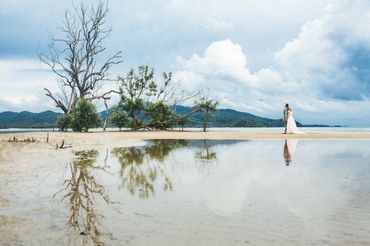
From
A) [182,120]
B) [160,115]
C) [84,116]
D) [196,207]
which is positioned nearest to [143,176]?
[196,207]

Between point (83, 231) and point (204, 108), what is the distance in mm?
49623

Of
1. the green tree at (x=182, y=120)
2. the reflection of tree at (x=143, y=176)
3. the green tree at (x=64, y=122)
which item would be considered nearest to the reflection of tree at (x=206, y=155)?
the reflection of tree at (x=143, y=176)

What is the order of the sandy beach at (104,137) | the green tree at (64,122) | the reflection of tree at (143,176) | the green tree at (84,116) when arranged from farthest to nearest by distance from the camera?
the green tree at (64,122) → the green tree at (84,116) → the sandy beach at (104,137) → the reflection of tree at (143,176)

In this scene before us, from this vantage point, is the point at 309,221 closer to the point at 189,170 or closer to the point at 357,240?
the point at 357,240

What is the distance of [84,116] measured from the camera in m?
43.6

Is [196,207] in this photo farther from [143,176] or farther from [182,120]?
[182,120]

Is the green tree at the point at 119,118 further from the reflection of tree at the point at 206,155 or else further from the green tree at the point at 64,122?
the reflection of tree at the point at 206,155

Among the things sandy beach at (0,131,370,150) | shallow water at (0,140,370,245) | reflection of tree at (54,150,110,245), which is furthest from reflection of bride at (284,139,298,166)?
sandy beach at (0,131,370,150)

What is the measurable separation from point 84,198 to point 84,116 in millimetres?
37166

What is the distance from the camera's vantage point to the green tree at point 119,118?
49.9m

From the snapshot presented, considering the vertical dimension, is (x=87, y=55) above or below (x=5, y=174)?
above

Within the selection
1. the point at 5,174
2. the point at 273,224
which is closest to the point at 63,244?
the point at 273,224

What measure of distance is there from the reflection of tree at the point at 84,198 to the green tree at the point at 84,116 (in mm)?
31805

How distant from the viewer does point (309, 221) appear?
5.80 meters
